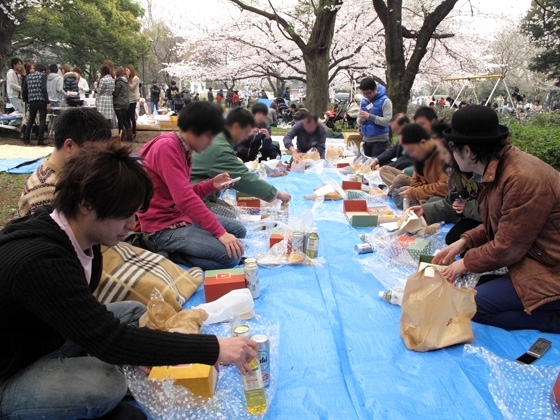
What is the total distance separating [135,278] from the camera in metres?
2.14

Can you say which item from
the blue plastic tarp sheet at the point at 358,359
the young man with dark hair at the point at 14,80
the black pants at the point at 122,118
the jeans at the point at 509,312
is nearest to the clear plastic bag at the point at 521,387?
the blue plastic tarp sheet at the point at 358,359

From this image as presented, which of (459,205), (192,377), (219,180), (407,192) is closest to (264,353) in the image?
(192,377)

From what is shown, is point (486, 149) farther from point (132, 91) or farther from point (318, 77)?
point (318, 77)

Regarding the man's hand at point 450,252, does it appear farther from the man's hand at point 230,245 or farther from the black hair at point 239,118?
the black hair at point 239,118

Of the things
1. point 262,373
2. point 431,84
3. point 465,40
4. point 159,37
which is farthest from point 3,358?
point 159,37

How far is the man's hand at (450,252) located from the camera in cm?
235

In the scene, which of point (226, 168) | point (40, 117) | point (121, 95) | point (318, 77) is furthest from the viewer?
point (318, 77)

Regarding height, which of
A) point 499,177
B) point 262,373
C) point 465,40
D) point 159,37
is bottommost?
point 262,373

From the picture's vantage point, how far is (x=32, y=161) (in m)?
6.17

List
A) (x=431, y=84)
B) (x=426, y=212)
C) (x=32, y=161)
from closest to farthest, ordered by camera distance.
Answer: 1. (x=426, y=212)
2. (x=32, y=161)
3. (x=431, y=84)

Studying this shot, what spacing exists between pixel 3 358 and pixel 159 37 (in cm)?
2644

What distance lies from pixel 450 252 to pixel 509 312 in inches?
17.4

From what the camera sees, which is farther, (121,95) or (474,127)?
(121,95)

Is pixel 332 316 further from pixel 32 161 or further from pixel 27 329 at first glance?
A: pixel 32 161
